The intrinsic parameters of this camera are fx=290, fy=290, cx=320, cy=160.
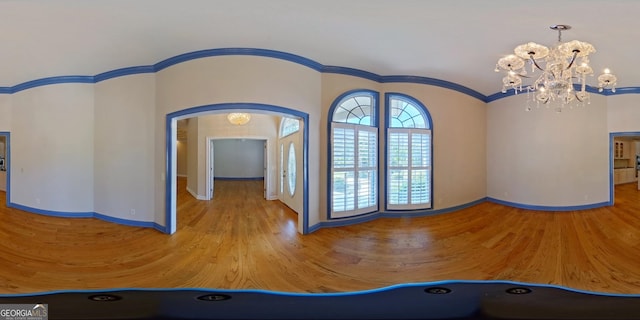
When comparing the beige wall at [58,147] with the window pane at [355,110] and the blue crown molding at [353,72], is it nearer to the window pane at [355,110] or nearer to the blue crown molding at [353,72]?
the blue crown molding at [353,72]

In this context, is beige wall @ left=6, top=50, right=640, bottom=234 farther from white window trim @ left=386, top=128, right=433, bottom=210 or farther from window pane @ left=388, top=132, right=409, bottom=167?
window pane @ left=388, top=132, right=409, bottom=167

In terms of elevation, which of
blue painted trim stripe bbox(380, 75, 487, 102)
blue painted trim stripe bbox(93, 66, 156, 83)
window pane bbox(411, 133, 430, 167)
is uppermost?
blue painted trim stripe bbox(380, 75, 487, 102)

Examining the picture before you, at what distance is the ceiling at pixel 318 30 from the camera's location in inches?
107

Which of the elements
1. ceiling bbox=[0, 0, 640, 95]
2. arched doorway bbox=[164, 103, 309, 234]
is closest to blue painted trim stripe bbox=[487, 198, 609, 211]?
ceiling bbox=[0, 0, 640, 95]

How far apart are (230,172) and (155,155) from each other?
8.96m

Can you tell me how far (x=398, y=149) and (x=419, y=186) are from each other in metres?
0.79

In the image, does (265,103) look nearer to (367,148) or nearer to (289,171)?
(367,148)

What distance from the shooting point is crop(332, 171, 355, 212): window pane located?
175 inches

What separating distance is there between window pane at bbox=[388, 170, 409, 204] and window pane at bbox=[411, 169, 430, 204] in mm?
123

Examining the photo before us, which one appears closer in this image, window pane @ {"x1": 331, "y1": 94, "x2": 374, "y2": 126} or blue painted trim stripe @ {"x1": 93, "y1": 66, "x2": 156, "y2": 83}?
blue painted trim stripe @ {"x1": 93, "y1": 66, "x2": 156, "y2": 83}

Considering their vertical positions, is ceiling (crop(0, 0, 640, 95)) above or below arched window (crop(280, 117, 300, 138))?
above

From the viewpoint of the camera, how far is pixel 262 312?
39.9 inches

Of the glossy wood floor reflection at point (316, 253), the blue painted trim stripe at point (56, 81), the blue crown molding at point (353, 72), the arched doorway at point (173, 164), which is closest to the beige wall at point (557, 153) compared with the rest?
the glossy wood floor reflection at point (316, 253)

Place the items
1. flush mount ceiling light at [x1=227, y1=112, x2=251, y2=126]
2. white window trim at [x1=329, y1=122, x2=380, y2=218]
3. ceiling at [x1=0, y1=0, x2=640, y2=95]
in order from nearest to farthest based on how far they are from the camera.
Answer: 1. ceiling at [x1=0, y1=0, x2=640, y2=95]
2. white window trim at [x1=329, y1=122, x2=380, y2=218]
3. flush mount ceiling light at [x1=227, y1=112, x2=251, y2=126]
